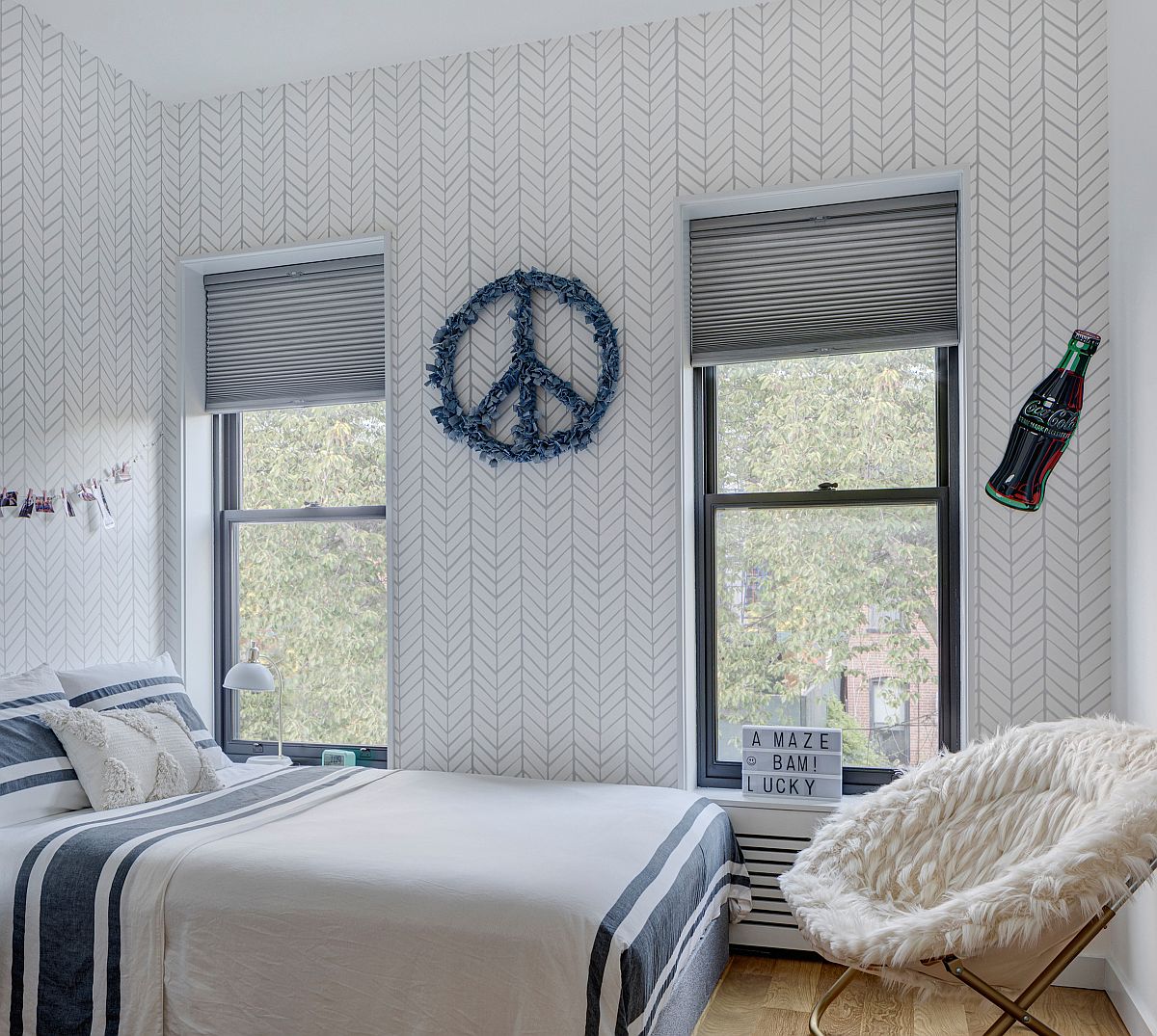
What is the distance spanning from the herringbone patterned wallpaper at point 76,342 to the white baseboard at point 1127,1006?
3165 millimetres

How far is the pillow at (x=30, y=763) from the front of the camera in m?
2.43

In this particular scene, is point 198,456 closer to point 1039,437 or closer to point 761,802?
point 761,802

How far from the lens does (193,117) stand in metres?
3.60

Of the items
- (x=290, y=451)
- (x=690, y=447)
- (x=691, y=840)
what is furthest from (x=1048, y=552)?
(x=290, y=451)

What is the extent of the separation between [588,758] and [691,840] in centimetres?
68

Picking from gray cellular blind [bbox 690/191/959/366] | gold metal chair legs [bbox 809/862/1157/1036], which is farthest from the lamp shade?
gold metal chair legs [bbox 809/862/1157/1036]

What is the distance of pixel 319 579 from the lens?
11.6 feet

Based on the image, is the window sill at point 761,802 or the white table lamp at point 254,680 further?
the white table lamp at point 254,680

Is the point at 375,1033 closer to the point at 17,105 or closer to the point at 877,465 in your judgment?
the point at 877,465

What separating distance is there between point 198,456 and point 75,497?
1.73 ft

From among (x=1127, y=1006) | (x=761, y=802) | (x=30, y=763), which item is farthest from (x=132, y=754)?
(x=1127, y=1006)

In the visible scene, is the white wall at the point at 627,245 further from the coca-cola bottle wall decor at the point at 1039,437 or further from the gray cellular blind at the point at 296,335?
the gray cellular blind at the point at 296,335

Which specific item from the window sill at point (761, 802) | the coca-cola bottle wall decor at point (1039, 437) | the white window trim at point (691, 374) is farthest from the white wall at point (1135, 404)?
the window sill at point (761, 802)

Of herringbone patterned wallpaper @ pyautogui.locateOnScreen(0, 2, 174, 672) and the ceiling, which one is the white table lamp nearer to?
herringbone patterned wallpaper @ pyautogui.locateOnScreen(0, 2, 174, 672)
